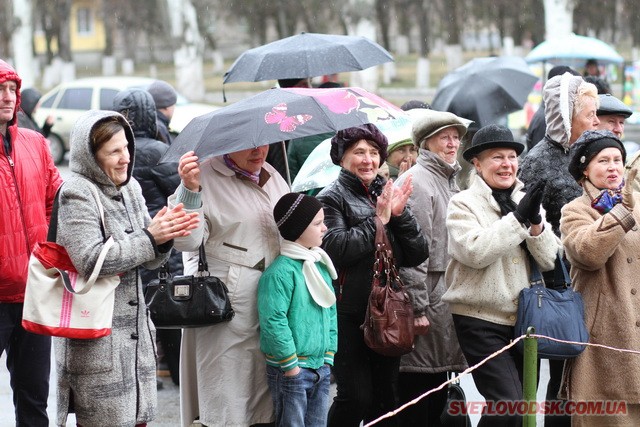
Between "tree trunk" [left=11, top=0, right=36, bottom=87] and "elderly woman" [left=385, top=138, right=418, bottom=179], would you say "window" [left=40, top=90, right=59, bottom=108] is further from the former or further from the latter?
"elderly woman" [left=385, top=138, right=418, bottom=179]

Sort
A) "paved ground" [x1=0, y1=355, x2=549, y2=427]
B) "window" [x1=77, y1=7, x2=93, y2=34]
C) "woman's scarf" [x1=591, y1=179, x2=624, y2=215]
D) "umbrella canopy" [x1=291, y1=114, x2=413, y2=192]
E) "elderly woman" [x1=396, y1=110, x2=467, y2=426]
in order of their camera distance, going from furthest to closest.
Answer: "window" [x1=77, y1=7, x2=93, y2=34] → "paved ground" [x1=0, y1=355, x2=549, y2=427] → "umbrella canopy" [x1=291, y1=114, x2=413, y2=192] → "elderly woman" [x1=396, y1=110, x2=467, y2=426] → "woman's scarf" [x1=591, y1=179, x2=624, y2=215]

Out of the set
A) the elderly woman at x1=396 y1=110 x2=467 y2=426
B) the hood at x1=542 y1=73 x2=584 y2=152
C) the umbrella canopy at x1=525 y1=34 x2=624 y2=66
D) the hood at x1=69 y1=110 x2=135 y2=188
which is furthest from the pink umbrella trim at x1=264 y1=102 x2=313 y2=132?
the umbrella canopy at x1=525 y1=34 x2=624 y2=66

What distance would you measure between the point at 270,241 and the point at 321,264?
25cm

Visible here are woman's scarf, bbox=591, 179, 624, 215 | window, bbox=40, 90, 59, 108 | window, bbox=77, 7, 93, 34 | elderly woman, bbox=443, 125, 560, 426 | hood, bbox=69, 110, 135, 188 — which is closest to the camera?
hood, bbox=69, 110, 135, 188

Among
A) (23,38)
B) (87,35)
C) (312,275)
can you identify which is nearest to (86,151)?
(312,275)

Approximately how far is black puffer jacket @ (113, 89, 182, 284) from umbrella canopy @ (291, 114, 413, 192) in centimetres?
95

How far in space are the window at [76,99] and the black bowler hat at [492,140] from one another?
18421 millimetres

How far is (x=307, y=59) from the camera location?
22.0 ft

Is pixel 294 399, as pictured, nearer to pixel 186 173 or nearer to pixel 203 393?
pixel 203 393

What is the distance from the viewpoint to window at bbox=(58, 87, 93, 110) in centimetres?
2267

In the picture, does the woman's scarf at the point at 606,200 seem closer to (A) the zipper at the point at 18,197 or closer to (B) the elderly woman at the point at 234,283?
(B) the elderly woman at the point at 234,283

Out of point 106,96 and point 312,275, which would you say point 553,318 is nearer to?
point 312,275

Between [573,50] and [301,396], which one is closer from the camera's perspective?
[301,396]

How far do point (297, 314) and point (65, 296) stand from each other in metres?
0.99
